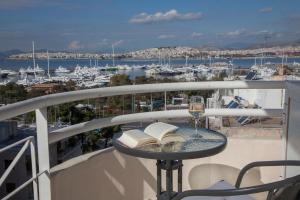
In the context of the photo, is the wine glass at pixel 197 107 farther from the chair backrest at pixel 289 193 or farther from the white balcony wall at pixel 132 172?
the white balcony wall at pixel 132 172

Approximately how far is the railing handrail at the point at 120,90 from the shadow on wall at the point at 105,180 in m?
0.44

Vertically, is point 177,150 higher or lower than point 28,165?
higher

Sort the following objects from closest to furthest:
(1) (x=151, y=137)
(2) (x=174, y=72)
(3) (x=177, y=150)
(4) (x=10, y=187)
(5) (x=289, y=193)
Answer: (5) (x=289, y=193)
(3) (x=177, y=150)
(1) (x=151, y=137)
(4) (x=10, y=187)
(2) (x=174, y=72)

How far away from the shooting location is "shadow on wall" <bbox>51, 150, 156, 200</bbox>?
2.12 metres

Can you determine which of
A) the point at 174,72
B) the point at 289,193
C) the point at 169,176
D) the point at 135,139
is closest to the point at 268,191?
the point at 289,193

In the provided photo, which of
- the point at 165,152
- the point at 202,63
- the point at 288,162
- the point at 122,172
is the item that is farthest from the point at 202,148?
the point at 202,63

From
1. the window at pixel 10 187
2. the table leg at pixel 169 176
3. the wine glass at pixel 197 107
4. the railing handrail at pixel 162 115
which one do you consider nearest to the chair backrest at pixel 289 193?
the table leg at pixel 169 176

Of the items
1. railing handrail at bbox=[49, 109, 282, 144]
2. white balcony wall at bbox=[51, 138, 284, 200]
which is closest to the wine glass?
railing handrail at bbox=[49, 109, 282, 144]

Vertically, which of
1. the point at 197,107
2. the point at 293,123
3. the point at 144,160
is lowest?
the point at 144,160

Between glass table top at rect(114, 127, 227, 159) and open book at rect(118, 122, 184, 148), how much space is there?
0.02 meters

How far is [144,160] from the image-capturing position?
104 inches

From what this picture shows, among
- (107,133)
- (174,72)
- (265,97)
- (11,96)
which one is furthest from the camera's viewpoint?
(174,72)

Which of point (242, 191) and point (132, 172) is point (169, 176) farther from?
point (132, 172)

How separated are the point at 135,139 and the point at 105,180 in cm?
91
